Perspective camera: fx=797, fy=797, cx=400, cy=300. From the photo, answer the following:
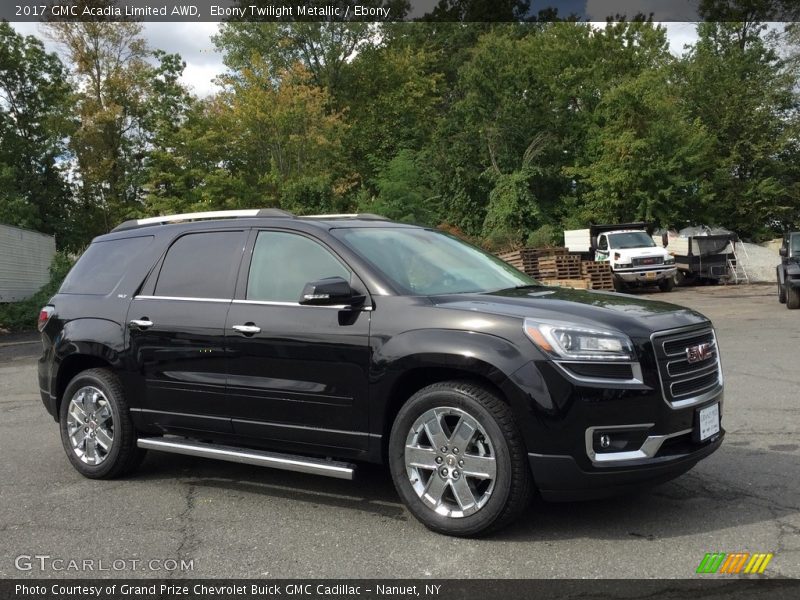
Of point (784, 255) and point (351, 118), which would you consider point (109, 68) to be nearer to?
point (351, 118)

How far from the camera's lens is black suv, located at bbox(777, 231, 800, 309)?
18.1 metres

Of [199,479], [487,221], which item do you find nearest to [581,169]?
[487,221]

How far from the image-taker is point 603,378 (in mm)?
4039

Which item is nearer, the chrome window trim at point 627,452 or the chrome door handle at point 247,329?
the chrome window trim at point 627,452

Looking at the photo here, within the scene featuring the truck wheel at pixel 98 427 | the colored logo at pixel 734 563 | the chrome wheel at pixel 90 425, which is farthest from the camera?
the chrome wheel at pixel 90 425

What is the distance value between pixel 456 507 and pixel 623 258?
24275mm

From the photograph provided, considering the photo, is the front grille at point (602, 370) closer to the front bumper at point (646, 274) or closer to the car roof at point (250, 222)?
the car roof at point (250, 222)

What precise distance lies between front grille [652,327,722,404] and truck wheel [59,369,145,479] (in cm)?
367

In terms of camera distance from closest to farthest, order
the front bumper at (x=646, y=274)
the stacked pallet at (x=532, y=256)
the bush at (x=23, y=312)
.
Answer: the bush at (x=23, y=312) < the front bumper at (x=646, y=274) < the stacked pallet at (x=532, y=256)

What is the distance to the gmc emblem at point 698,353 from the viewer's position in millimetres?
4387

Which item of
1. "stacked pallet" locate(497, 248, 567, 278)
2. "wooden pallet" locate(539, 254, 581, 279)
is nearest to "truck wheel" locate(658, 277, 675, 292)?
"wooden pallet" locate(539, 254, 581, 279)

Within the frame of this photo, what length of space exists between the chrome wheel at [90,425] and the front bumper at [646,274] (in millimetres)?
23451

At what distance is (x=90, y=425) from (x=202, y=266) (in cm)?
152

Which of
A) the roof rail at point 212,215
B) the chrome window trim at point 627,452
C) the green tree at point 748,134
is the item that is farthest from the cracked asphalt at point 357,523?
the green tree at point 748,134
